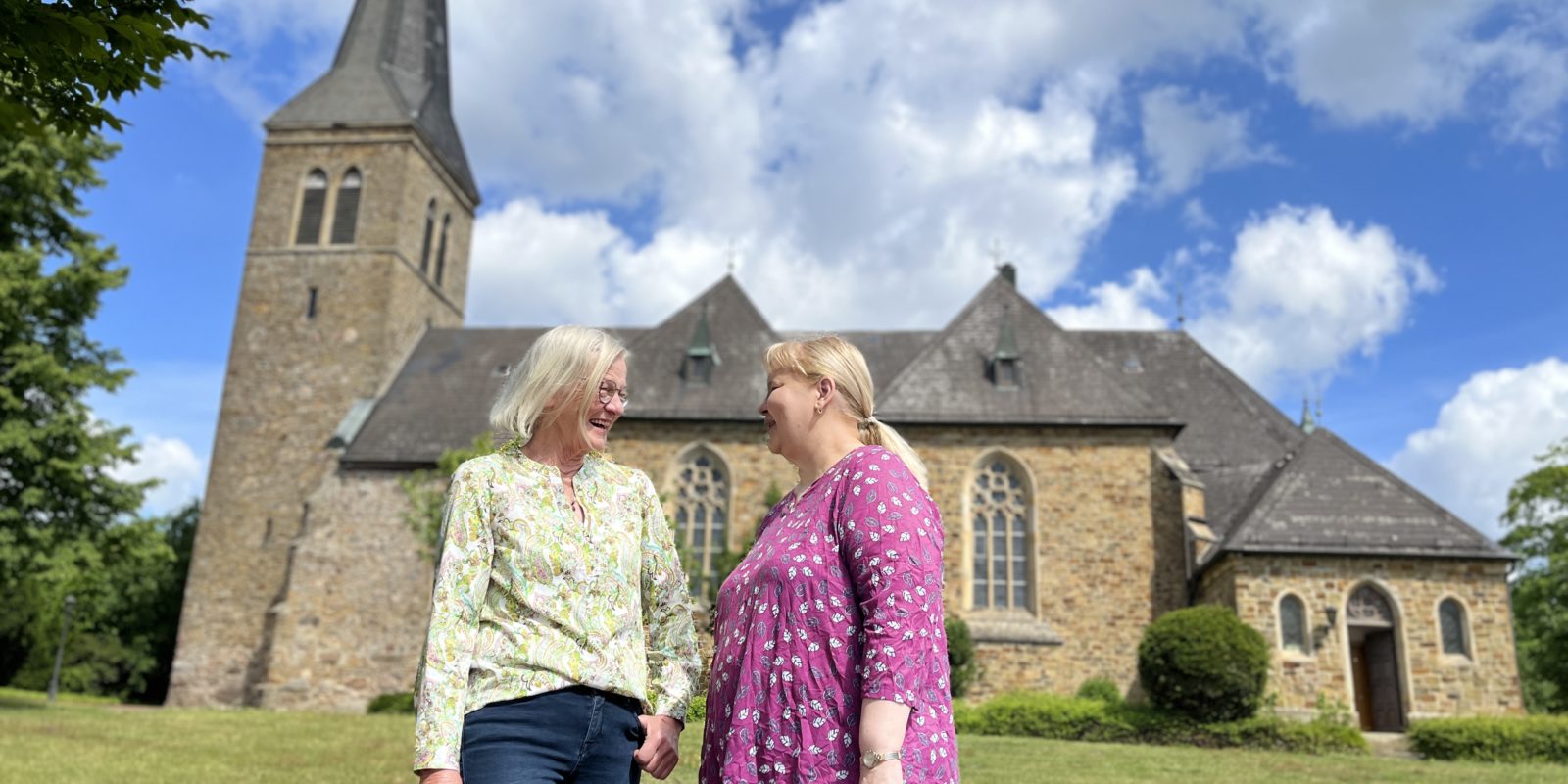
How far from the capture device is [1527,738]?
1591 centimetres

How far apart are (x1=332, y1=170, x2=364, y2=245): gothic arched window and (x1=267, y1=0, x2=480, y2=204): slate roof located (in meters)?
1.65

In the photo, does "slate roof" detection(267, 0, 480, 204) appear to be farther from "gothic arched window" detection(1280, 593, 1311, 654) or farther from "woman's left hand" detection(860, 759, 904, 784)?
"woman's left hand" detection(860, 759, 904, 784)

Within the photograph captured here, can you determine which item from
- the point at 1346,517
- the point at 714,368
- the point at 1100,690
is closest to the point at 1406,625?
the point at 1346,517

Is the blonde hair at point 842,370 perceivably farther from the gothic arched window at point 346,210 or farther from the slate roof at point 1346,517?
the gothic arched window at point 346,210

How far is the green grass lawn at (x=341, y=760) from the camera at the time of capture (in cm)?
1045

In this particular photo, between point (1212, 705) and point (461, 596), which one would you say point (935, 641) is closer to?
point (461, 596)

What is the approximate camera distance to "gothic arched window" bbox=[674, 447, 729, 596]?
24.2 m

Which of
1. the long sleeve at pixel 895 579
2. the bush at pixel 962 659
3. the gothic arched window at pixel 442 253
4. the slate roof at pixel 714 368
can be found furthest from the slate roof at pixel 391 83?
the long sleeve at pixel 895 579

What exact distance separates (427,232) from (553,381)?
31.6 m

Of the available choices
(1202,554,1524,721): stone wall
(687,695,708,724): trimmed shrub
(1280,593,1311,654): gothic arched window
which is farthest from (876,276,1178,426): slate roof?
(687,695,708,724): trimmed shrub

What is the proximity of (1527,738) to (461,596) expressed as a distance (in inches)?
708

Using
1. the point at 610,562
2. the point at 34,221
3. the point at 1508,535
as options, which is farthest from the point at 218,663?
the point at 1508,535

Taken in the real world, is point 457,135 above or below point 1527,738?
above

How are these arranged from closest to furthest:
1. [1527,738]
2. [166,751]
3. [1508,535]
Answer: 1. [166,751]
2. [1527,738]
3. [1508,535]
